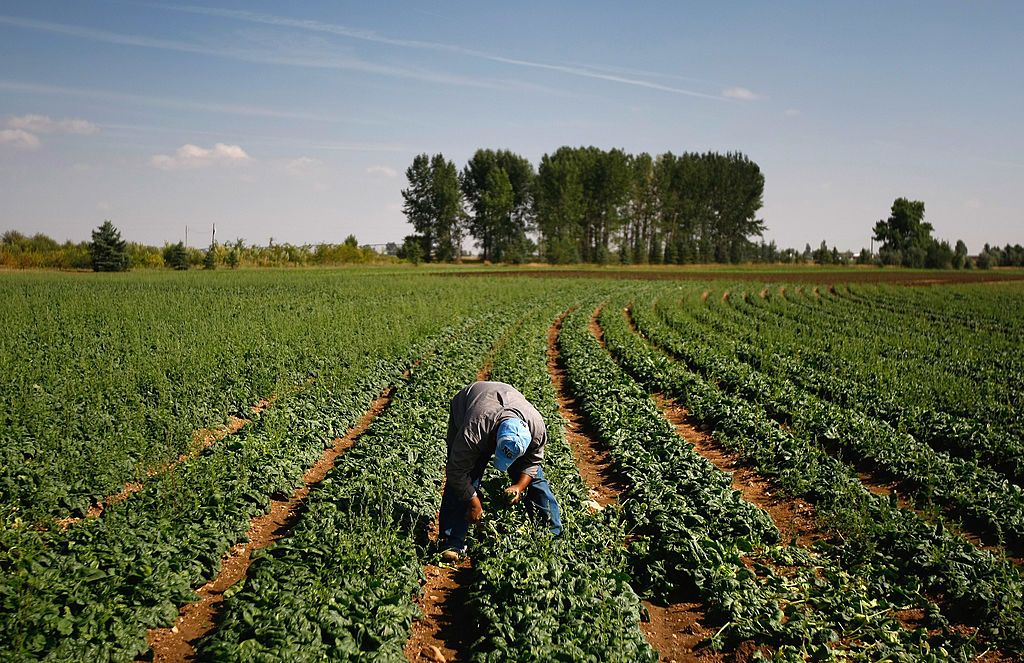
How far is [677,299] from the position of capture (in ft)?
124

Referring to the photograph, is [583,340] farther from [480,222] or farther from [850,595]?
[480,222]

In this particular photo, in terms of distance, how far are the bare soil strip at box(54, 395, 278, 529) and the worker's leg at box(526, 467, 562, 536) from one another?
163 inches

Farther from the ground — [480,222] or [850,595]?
[480,222]

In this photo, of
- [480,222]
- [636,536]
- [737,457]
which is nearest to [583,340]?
[737,457]

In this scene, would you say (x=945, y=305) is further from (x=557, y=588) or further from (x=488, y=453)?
(x=557, y=588)

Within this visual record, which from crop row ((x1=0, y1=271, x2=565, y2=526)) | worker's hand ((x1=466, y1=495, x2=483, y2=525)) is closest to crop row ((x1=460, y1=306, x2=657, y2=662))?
worker's hand ((x1=466, y1=495, x2=483, y2=525))

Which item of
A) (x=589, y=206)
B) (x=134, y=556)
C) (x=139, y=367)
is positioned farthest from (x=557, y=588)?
(x=589, y=206)

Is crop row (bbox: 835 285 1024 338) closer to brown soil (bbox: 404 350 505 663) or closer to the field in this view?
the field

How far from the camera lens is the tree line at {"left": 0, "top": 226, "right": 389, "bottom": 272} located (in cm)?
5694

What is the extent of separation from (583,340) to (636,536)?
543 inches

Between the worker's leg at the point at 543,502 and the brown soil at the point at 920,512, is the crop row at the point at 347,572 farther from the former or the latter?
the brown soil at the point at 920,512

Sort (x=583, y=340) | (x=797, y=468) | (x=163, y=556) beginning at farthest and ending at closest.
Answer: (x=583, y=340)
(x=797, y=468)
(x=163, y=556)

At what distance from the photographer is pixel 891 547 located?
6844mm

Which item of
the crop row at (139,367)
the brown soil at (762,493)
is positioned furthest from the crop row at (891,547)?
the crop row at (139,367)
